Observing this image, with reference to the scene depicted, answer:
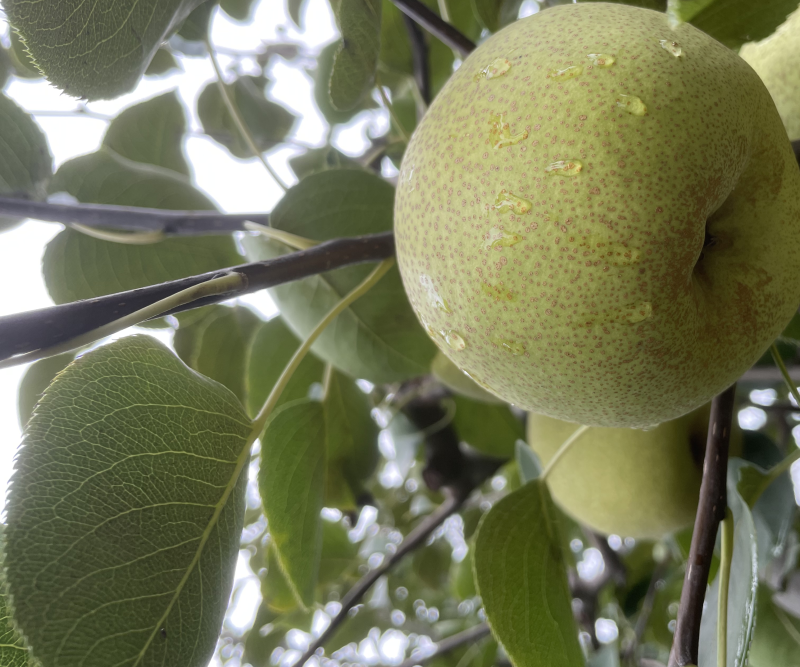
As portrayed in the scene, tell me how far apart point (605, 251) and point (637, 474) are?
1.31ft

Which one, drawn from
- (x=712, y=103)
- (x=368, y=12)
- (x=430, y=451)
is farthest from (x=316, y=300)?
(x=430, y=451)

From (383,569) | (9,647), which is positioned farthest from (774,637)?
(9,647)

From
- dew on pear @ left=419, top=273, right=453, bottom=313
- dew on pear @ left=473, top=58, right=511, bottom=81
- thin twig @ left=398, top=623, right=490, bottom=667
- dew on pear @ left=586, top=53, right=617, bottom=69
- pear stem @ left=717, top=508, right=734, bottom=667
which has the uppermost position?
dew on pear @ left=473, top=58, right=511, bottom=81

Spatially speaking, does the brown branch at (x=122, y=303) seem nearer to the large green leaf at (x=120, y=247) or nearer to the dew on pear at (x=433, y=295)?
the dew on pear at (x=433, y=295)

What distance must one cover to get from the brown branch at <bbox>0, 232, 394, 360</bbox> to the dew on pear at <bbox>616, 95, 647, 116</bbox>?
0.21 meters

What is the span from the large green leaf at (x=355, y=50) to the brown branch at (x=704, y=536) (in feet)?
1.28

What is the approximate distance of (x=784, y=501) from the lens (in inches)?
21.1

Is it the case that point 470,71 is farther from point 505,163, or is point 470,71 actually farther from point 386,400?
point 386,400

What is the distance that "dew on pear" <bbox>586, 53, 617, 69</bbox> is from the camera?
0.31m

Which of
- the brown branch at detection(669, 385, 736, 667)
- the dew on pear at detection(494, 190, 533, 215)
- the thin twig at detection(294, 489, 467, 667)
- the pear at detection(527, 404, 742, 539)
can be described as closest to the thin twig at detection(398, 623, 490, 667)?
the thin twig at detection(294, 489, 467, 667)

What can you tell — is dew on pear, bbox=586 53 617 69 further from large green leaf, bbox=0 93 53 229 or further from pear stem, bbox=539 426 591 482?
large green leaf, bbox=0 93 53 229

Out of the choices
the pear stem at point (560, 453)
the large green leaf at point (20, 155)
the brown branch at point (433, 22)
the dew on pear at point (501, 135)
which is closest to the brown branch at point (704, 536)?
the pear stem at point (560, 453)

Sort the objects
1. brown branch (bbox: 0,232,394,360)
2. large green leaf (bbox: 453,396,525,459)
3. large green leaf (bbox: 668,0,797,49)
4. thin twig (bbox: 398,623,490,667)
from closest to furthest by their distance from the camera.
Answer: brown branch (bbox: 0,232,394,360) → large green leaf (bbox: 668,0,797,49) → large green leaf (bbox: 453,396,525,459) → thin twig (bbox: 398,623,490,667)

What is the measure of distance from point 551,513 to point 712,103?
14.8 inches
